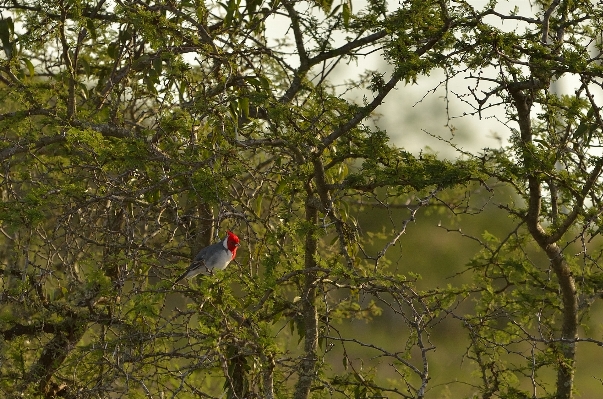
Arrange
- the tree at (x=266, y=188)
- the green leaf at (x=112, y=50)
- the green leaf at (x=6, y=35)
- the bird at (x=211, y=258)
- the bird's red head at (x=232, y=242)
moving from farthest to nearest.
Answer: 1. the green leaf at (x=112, y=50)
2. the green leaf at (x=6, y=35)
3. the bird's red head at (x=232, y=242)
4. the bird at (x=211, y=258)
5. the tree at (x=266, y=188)

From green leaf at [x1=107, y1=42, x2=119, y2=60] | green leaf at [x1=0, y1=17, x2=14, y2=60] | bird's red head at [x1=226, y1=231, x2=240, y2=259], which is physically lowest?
bird's red head at [x1=226, y1=231, x2=240, y2=259]

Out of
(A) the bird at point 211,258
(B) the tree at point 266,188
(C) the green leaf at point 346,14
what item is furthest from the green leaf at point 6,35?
(C) the green leaf at point 346,14

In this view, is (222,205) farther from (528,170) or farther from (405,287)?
(528,170)

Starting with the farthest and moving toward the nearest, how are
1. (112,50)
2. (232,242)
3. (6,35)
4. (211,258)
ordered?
(112,50), (6,35), (232,242), (211,258)

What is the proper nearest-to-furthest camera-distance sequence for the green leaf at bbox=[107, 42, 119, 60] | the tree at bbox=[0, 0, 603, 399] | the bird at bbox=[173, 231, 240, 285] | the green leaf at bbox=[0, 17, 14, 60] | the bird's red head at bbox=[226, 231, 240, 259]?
the tree at bbox=[0, 0, 603, 399] < the bird at bbox=[173, 231, 240, 285] < the bird's red head at bbox=[226, 231, 240, 259] < the green leaf at bbox=[0, 17, 14, 60] < the green leaf at bbox=[107, 42, 119, 60]

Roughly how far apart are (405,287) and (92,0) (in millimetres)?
2738

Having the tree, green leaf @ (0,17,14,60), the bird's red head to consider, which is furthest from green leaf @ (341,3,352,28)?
green leaf @ (0,17,14,60)

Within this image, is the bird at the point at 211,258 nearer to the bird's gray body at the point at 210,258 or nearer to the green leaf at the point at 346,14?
the bird's gray body at the point at 210,258

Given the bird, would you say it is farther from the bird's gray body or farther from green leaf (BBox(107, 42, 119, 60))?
green leaf (BBox(107, 42, 119, 60))

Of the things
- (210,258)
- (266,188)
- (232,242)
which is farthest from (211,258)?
(266,188)

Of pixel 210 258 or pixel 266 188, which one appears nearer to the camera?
pixel 210 258

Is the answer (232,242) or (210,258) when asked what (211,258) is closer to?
(210,258)

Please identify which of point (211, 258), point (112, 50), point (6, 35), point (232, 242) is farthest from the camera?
point (112, 50)

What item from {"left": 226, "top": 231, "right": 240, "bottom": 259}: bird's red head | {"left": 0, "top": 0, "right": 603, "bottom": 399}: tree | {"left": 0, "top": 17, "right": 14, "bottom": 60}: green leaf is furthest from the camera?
{"left": 0, "top": 17, "right": 14, "bottom": 60}: green leaf
